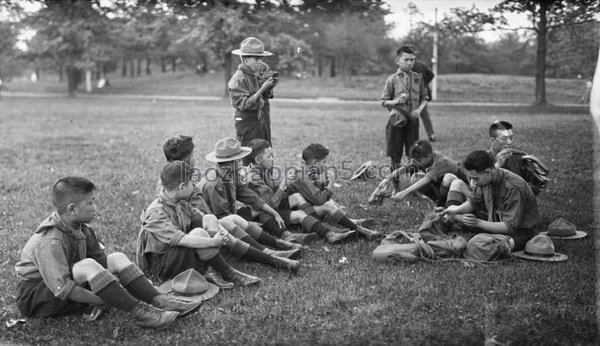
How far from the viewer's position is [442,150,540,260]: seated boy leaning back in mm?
4828

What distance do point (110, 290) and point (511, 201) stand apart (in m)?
3.25

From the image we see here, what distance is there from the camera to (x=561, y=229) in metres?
5.33

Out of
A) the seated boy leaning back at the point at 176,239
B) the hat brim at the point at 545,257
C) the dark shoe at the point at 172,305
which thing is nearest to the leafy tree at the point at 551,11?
the hat brim at the point at 545,257

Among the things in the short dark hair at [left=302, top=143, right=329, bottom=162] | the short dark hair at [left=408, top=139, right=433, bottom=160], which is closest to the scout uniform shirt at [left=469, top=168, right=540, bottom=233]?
the short dark hair at [left=408, top=139, right=433, bottom=160]

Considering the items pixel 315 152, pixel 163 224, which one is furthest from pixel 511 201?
→ pixel 163 224

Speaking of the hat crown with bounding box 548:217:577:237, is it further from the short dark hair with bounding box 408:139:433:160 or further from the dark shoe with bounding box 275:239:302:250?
the dark shoe with bounding box 275:239:302:250

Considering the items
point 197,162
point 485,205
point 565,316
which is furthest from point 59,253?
point 197,162

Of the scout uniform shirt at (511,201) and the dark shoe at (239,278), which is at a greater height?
the scout uniform shirt at (511,201)

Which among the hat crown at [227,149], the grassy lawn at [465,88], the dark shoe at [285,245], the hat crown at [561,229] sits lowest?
the dark shoe at [285,245]

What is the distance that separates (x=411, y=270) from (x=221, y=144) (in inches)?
81.6

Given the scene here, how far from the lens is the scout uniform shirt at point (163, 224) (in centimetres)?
431

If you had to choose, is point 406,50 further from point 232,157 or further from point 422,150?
point 232,157

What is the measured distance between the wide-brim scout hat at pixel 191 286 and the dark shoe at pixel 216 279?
4cm

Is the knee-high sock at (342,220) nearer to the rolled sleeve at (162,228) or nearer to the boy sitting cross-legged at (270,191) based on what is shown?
the boy sitting cross-legged at (270,191)
